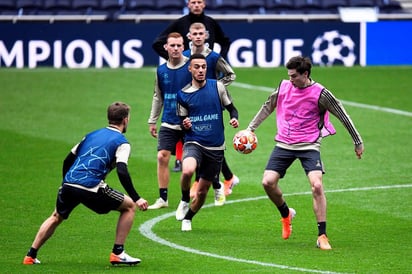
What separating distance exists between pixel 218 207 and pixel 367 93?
43.5 ft

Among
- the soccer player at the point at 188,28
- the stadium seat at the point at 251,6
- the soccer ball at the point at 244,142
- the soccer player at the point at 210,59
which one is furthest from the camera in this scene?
the stadium seat at the point at 251,6

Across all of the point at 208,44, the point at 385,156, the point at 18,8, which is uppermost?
the point at 18,8

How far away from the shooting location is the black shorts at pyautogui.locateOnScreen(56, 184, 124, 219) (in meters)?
11.5

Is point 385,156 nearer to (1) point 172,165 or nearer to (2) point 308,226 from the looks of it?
(1) point 172,165

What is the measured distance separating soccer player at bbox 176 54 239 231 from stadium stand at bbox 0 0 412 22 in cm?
2153

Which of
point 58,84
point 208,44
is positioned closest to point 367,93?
point 58,84

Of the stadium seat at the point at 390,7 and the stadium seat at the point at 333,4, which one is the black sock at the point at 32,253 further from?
the stadium seat at the point at 390,7

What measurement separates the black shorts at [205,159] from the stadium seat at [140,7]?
883 inches

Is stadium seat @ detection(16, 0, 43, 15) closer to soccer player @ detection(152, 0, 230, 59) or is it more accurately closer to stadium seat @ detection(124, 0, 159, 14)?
stadium seat @ detection(124, 0, 159, 14)

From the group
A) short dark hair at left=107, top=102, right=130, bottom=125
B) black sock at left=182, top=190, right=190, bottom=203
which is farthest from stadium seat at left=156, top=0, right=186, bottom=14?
short dark hair at left=107, top=102, right=130, bottom=125

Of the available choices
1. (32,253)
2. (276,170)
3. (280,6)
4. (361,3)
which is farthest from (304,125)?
(361,3)

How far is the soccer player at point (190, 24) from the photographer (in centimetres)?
1722

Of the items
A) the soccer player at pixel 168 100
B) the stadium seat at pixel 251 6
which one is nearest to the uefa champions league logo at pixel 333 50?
the stadium seat at pixel 251 6

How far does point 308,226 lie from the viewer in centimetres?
1438
